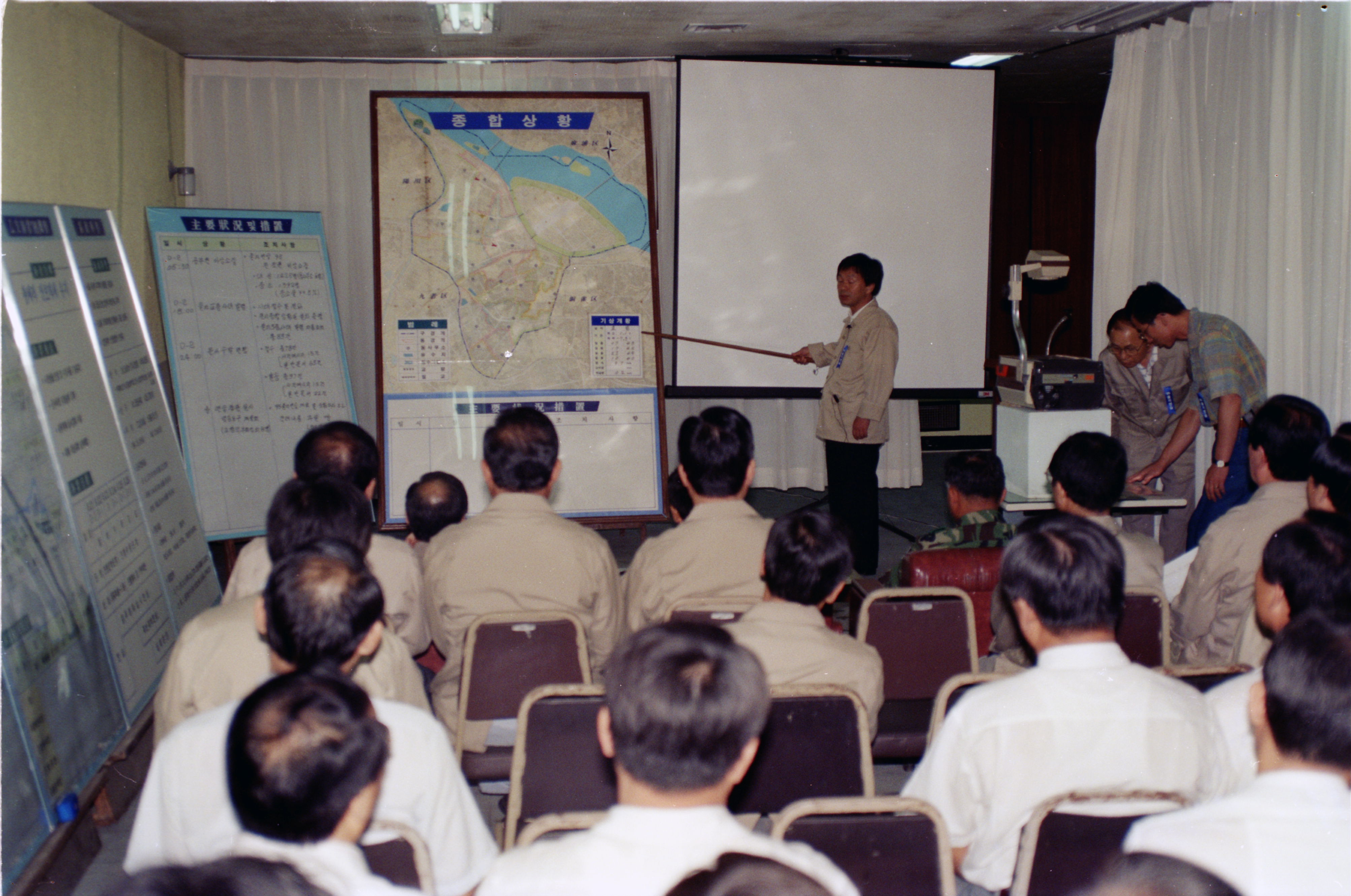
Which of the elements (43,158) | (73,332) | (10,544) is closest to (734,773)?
(10,544)

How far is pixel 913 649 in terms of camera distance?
244 cm

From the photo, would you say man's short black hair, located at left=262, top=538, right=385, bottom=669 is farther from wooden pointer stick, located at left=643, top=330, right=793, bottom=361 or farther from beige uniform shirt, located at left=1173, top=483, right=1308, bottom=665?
wooden pointer stick, located at left=643, top=330, right=793, bottom=361

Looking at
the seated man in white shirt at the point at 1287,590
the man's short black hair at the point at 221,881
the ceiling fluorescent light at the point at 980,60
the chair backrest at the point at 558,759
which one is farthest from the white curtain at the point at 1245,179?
the man's short black hair at the point at 221,881

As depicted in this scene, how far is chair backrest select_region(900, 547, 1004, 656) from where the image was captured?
2.51 metres

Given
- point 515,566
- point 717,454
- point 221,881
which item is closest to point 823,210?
point 717,454

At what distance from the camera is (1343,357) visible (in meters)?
3.89

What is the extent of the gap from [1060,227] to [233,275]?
19.3 feet

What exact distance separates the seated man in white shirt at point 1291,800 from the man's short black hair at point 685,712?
1.41 ft

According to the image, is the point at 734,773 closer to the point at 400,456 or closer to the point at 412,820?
the point at 412,820

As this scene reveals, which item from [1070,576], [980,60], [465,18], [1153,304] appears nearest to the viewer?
[1070,576]

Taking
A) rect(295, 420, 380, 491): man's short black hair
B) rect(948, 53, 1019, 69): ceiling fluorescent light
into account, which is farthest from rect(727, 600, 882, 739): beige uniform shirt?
rect(948, 53, 1019, 69): ceiling fluorescent light

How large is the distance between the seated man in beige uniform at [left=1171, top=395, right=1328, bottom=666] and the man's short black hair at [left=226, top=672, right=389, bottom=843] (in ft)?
6.70

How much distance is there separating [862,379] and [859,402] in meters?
0.11

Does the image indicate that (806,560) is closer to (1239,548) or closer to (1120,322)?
(1239,548)
